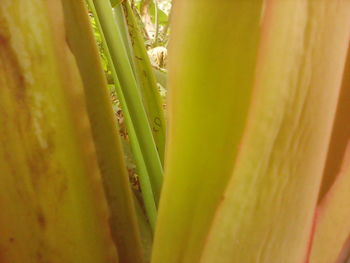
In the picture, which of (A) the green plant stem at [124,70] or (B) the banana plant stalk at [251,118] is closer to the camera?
(B) the banana plant stalk at [251,118]

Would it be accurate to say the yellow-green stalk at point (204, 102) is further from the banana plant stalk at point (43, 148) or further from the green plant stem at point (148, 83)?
the green plant stem at point (148, 83)

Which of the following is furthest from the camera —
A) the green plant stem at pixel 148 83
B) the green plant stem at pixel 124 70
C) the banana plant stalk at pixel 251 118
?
the green plant stem at pixel 148 83

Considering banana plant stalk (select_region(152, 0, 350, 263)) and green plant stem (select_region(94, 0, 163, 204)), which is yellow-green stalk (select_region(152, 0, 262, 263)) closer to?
banana plant stalk (select_region(152, 0, 350, 263))

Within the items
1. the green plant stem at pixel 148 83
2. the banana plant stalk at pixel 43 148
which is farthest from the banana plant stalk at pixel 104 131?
the green plant stem at pixel 148 83

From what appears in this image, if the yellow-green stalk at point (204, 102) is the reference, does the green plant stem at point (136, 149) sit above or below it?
below

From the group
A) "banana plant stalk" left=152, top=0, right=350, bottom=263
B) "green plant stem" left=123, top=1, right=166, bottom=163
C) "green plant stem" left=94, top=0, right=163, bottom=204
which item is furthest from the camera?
"green plant stem" left=123, top=1, right=166, bottom=163

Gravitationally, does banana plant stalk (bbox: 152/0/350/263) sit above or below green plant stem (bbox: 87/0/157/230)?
above

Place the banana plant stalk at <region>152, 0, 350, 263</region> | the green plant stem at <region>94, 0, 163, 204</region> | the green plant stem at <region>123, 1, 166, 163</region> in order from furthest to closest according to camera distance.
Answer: the green plant stem at <region>123, 1, 166, 163</region>
the green plant stem at <region>94, 0, 163, 204</region>
the banana plant stalk at <region>152, 0, 350, 263</region>

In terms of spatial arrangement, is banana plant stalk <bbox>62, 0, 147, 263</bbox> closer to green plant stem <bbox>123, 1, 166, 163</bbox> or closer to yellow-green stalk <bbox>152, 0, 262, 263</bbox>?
yellow-green stalk <bbox>152, 0, 262, 263</bbox>

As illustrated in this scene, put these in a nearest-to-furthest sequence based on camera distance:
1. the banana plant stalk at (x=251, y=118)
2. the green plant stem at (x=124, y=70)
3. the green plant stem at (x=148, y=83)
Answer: the banana plant stalk at (x=251, y=118)
the green plant stem at (x=124, y=70)
the green plant stem at (x=148, y=83)

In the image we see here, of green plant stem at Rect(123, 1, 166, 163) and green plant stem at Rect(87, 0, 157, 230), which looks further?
green plant stem at Rect(123, 1, 166, 163)

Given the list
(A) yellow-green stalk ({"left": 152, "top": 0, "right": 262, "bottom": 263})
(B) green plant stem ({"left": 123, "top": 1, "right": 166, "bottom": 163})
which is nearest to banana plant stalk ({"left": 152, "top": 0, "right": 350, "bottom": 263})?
(A) yellow-green stalk ({"left": 152, "top": 0, "right": 262, "bottom": 263})
